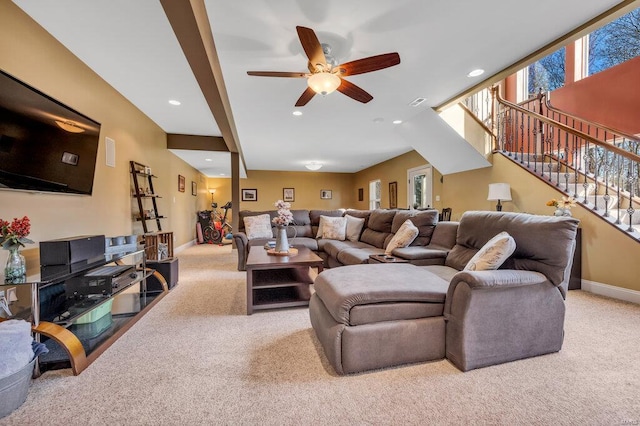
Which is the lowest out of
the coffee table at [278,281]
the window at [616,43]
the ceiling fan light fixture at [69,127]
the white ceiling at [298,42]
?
the coffee table at [278,281]

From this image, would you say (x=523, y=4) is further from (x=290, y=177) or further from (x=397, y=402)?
(x=290, y=177)

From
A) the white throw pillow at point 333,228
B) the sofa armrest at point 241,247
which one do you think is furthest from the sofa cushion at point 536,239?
the sofa armrest at point 241,247

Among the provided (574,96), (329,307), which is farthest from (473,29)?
(574,96)

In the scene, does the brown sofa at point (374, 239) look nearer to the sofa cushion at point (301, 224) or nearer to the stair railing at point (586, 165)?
the sofa cushion at point (301, 224)

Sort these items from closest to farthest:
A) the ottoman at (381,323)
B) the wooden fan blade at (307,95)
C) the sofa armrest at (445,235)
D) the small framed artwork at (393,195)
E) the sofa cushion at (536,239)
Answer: the ottoman at (381,323), the sofa cushion at (536,239), the wooden fan blade at (307,95), the sofa armrest at (445,235), the small framed artwork at (393,195)

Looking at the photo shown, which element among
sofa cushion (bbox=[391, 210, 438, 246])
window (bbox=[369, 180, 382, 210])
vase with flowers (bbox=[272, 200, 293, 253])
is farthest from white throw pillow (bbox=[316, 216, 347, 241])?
window (bbox=[369, 180, 382, 210])

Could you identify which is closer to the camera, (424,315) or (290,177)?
(424,315)

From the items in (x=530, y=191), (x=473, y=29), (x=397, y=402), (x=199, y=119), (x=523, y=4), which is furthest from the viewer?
(x=199, y=119)

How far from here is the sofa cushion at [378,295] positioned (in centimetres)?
155

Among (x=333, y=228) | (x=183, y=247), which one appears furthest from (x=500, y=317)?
(x=183, y=247)

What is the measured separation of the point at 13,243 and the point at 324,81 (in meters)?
2.44

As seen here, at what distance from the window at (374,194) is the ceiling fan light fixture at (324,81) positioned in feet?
20.7

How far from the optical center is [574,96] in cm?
458

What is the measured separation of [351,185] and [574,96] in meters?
6.59
